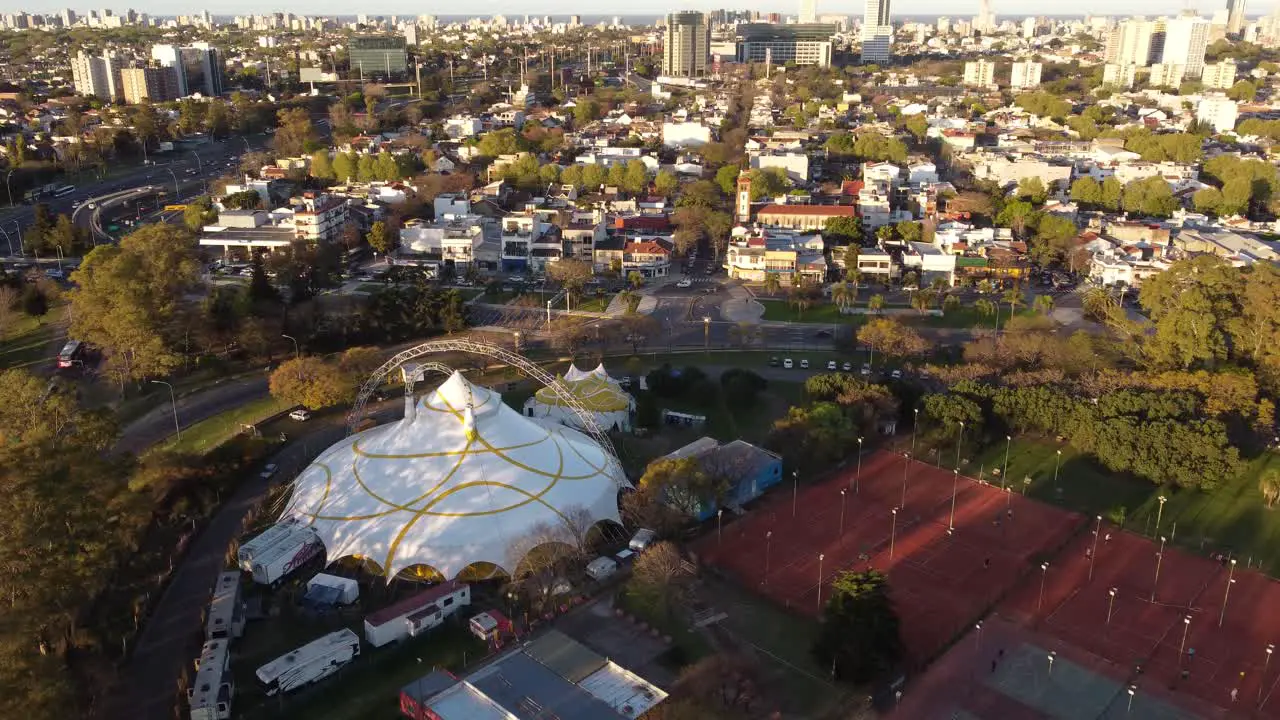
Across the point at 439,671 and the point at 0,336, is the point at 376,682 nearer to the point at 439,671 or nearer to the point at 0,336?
the point at 439,671

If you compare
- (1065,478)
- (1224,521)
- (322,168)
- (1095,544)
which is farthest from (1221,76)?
(1095,544)

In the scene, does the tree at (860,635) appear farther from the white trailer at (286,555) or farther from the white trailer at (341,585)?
the white trailer at (286,555)

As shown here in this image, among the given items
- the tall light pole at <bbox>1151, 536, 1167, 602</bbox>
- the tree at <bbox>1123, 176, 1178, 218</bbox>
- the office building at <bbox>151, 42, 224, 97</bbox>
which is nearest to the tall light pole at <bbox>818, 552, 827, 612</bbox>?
the tall light pole at <bbox>1151, 536, 1167, 602</bbox>

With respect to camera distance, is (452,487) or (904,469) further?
(904,469)

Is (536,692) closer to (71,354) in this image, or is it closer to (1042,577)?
(1042,577)

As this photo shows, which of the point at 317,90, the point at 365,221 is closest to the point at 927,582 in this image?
the point at 365,221

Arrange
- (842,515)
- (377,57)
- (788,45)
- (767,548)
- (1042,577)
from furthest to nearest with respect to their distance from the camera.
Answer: (788,45) < (377,57) < (842,515) < (767,548) < (1042,577)
